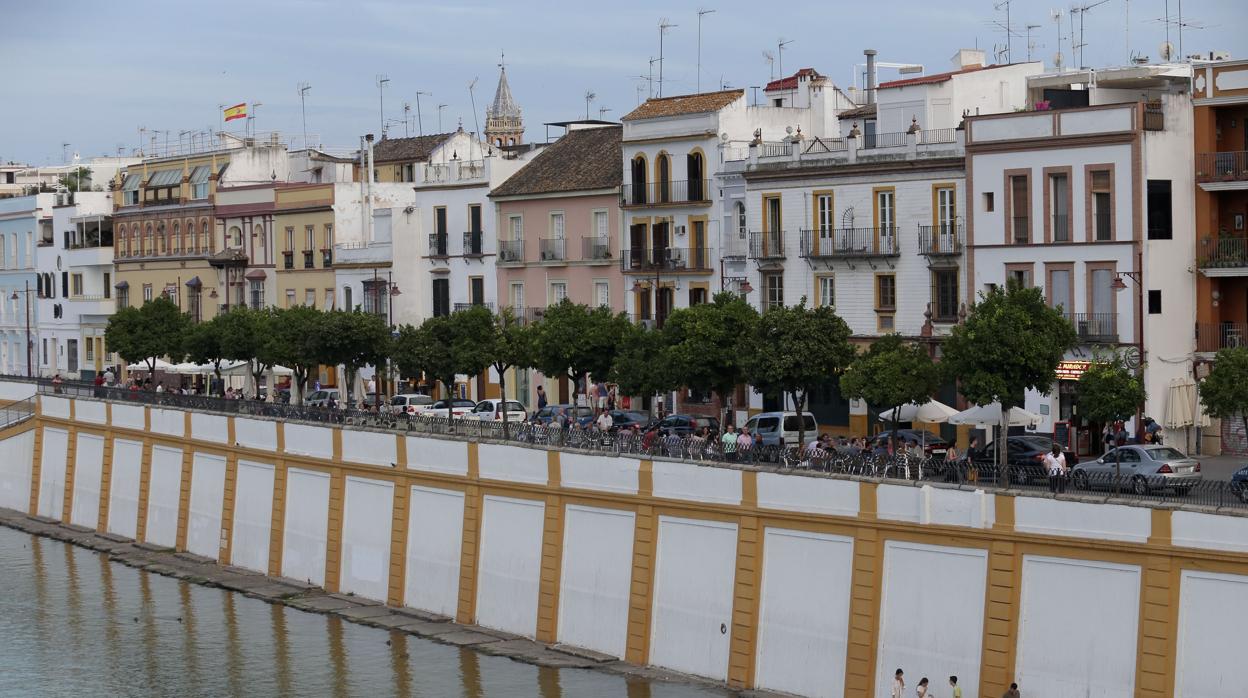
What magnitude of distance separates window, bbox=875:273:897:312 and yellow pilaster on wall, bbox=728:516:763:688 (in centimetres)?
2297

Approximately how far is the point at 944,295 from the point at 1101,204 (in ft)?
22.9

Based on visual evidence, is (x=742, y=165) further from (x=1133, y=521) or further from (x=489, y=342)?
(x=1133, y=521)

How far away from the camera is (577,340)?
61.9 metres

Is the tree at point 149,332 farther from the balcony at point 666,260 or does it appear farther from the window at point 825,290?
the window at point 825,290

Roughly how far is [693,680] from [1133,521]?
10934 millimetres

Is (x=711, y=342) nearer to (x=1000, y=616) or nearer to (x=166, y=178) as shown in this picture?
(x=1000, y=616)

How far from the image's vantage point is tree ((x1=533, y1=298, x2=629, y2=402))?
61.9 meters

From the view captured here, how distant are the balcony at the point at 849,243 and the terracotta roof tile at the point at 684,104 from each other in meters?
7.30

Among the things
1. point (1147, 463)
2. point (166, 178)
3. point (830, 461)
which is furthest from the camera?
point (166, 178)

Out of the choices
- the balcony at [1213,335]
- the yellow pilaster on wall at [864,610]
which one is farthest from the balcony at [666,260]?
the yellow pilaster on wall at [864,610]

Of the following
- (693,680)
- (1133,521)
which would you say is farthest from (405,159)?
(1133,521)

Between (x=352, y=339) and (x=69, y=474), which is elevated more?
(x=352, y=339)

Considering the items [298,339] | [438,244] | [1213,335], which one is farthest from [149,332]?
[1213,335]

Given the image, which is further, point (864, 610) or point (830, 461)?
point (830, 461)
